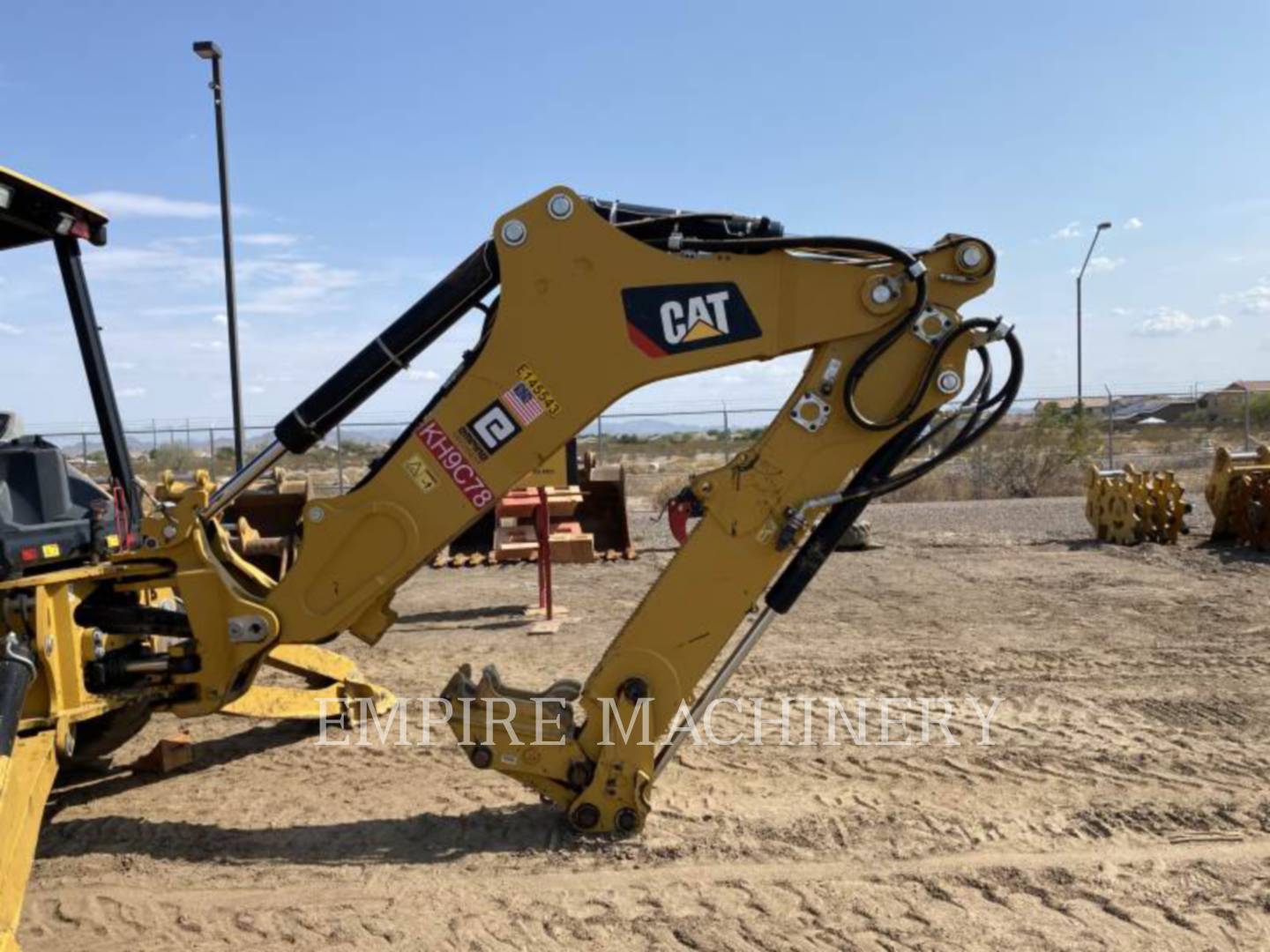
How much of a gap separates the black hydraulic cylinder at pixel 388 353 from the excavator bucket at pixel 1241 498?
35.6ft

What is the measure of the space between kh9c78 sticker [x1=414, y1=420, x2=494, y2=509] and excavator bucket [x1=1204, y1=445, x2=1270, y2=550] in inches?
424

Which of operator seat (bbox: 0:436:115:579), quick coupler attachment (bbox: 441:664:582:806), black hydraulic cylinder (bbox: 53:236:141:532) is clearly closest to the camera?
quick coupler attachment (bbox: 441:664:582:806)

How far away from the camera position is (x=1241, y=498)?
12070 mm

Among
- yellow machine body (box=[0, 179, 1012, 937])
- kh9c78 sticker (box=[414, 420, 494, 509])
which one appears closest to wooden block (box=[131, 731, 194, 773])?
yellow machine body (box=[0, 179, 1012, 937])

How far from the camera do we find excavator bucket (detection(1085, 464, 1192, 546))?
1252cm

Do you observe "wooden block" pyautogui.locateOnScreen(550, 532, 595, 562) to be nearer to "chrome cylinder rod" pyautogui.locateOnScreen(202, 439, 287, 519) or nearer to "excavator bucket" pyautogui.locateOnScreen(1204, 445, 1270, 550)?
"chrome cylinder rod" pyautogui.locateOnScreen(202, 439, 287, 519)

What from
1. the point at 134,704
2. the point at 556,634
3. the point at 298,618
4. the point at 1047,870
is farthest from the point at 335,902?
the point at 556,634

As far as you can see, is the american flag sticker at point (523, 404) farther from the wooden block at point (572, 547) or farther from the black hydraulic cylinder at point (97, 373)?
the wooden block at point (572, 547)

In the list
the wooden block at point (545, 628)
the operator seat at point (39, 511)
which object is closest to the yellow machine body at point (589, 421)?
the operator seat at point (39, 511)

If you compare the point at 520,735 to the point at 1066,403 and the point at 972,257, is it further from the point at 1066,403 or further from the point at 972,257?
the point at 1066,403

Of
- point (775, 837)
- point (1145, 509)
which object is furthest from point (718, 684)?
point (1145, 509)

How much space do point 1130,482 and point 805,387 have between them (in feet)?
34.1

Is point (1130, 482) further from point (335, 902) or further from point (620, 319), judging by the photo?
point (335, 902)

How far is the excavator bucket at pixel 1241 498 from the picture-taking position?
11.6 meters
